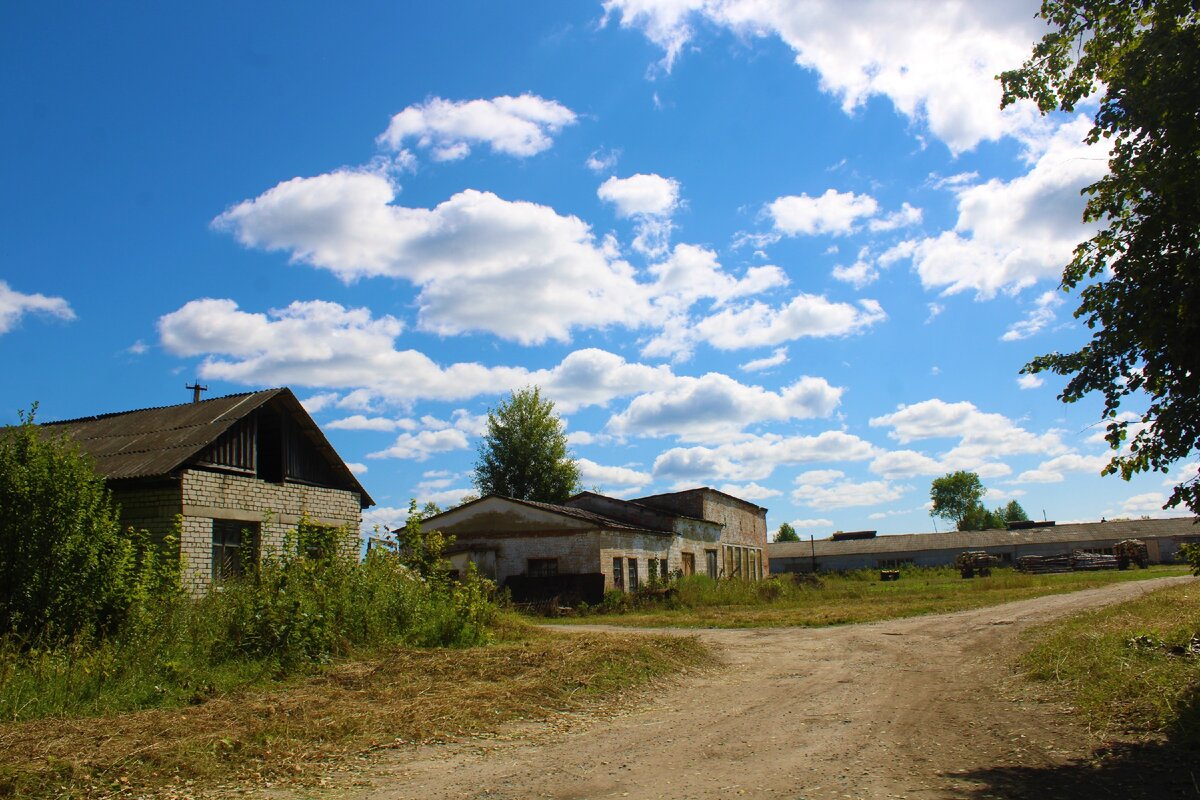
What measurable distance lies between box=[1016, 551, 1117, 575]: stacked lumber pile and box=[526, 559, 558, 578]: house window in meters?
35.5

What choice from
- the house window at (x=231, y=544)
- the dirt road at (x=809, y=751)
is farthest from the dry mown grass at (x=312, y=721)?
the house window at (x=231, y=544)

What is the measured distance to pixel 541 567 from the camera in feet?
Answer: 93.7

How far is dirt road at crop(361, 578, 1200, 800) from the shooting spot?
579cm

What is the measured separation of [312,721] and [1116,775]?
6.69 m

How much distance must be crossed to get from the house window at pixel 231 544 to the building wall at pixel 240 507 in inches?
7.2

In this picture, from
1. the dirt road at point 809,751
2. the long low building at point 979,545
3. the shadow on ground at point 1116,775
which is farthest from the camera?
the long low building at point 979,545

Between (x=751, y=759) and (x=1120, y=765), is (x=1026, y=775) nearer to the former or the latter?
(x=1120, y=765)

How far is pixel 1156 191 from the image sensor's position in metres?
6.76

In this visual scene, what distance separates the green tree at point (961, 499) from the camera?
369ft

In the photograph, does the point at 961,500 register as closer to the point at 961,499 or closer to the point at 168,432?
the point at 961,499

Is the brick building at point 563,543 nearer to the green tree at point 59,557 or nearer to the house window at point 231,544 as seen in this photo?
the house window at point 231,544

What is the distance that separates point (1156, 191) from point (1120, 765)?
4.59 metres

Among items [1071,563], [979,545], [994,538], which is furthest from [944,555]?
[1071,563]

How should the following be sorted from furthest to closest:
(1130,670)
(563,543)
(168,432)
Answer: (563,543)
(168,432)
(1130,670)
